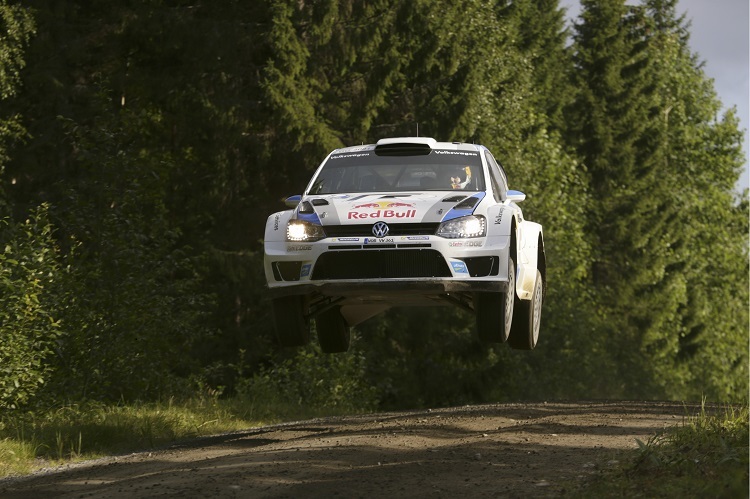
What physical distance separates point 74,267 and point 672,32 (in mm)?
54323

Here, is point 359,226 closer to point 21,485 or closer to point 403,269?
point 403,269

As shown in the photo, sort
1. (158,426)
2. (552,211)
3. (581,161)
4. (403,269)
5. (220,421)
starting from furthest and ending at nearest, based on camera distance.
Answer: (581,161), (552,211), (220,421), (158,426), (403,269)

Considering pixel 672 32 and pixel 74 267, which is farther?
pixel 672 32

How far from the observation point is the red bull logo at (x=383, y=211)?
1209 cm

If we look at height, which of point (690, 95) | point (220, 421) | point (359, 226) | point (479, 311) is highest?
point (690, 95)

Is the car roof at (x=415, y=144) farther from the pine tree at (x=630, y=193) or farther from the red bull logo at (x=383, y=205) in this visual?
the pine tree at (x=630, y=193)

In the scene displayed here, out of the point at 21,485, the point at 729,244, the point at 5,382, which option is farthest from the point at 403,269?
the point at 729,244

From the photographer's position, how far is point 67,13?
31516 millimetres

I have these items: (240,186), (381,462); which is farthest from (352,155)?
(240,186)

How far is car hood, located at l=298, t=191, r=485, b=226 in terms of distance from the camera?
12.1 m

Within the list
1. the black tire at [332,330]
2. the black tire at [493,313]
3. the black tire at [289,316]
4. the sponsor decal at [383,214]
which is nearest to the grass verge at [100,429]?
the black tire at [332,330]

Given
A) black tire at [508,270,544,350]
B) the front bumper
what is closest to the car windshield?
the front bumper

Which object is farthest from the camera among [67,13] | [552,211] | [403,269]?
[552,211]

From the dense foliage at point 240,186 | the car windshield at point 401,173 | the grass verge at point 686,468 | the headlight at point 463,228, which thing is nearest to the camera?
the grass verge at point 686,468
